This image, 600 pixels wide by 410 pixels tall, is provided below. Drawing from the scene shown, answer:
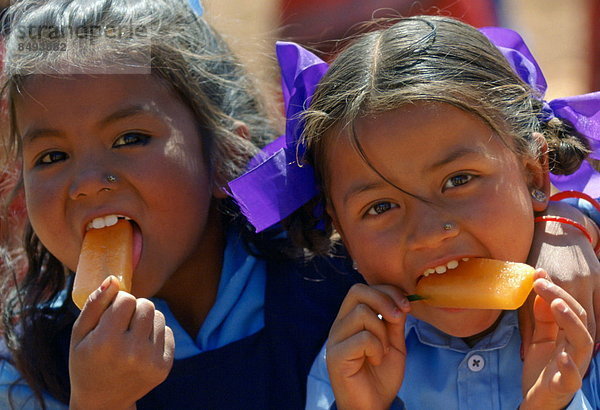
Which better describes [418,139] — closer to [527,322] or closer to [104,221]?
[527,322]

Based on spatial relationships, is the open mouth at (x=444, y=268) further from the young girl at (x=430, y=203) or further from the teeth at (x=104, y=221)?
the teeth at (x=104, y=221)

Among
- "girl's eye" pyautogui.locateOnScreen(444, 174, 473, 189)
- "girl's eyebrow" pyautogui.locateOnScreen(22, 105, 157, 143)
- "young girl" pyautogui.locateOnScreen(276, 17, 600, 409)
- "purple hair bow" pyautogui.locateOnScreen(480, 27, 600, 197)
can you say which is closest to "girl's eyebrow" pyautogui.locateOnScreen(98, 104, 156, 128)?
"girl's eyebrow" pyautogui.locateOnScreen(22, 105, 157, 143)

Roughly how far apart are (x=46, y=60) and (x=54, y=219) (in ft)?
1.64

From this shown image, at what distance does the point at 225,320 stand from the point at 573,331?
4.01ft

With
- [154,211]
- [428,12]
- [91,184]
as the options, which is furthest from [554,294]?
[428,12]

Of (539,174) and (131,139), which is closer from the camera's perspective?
(539,174)

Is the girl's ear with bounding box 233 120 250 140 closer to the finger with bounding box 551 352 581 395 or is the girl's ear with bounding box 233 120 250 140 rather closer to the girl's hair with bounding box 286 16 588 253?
the girl's hair with bounding box 286 16 588 253

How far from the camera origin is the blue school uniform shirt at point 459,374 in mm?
2393

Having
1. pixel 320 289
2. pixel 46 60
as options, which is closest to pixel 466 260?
pixel 320 289

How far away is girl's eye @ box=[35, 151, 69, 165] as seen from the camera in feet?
8.89

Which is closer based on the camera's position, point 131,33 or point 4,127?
point 131,33

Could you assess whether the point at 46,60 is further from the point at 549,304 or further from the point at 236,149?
the point at 549,304

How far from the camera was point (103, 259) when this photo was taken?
8.09ft

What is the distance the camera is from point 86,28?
2.82m
